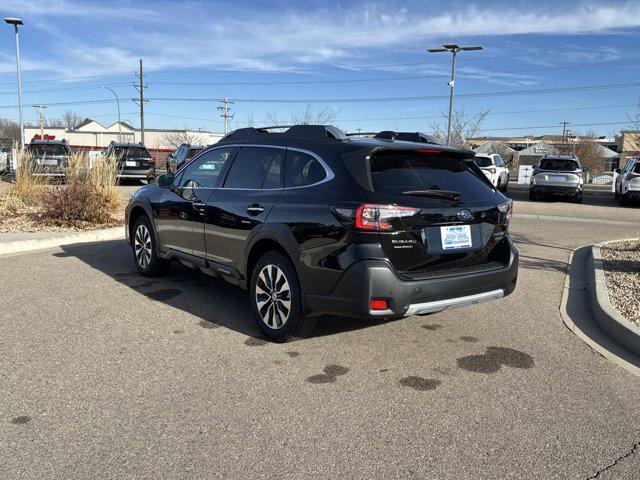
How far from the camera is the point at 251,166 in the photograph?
5.04 meters

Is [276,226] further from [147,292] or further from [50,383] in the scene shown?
[147,292]

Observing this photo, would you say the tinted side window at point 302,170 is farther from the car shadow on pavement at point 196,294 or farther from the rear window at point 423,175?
the car shadow on pavement at point 196,294

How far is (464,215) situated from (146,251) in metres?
4.17

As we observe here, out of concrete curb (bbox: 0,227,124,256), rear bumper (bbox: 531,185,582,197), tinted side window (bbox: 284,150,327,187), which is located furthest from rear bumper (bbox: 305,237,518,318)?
rear bumper (bbox: 531,185,582,197)

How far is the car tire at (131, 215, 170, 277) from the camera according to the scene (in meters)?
6.56

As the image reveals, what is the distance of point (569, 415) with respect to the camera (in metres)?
3.36

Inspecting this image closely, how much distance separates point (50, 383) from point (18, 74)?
28397 mm

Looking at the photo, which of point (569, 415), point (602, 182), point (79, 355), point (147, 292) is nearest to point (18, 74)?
point (147, 292)

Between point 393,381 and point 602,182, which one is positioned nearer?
point 393,381

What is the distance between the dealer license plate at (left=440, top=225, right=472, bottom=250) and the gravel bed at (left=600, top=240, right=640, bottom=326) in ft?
6.22

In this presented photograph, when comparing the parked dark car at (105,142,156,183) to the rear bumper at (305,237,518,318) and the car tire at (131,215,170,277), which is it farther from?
the rear bumper at (305,237,518,318)

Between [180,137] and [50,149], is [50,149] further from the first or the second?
[180,137]

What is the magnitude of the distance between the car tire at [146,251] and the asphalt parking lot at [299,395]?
0.77 metres

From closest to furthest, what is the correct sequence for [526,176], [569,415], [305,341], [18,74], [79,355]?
[569,415] < [79,355] < [305,341] < [18,74] < [526,176]
